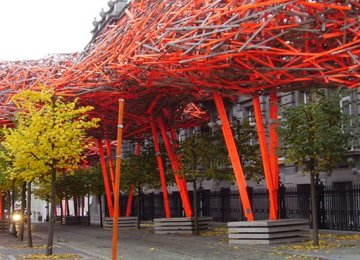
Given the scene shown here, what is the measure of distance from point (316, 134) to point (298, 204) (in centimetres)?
1096

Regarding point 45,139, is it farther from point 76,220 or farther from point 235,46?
point 76,220

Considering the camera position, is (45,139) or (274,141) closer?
(45,139)

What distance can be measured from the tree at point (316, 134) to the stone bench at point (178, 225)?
9.53 m

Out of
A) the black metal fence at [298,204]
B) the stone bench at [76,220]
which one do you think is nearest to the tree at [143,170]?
the black metal fence at [298,204]

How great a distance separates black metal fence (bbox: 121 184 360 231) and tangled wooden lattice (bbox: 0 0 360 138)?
666 cm

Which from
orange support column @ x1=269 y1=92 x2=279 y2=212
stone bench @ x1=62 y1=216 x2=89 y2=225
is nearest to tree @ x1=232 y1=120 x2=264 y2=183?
orange support column @ x1=269 y1=92 x2=279 y2=212

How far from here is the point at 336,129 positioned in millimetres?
18203

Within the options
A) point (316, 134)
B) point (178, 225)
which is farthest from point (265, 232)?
point (178, 225)

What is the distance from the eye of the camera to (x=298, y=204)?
28578mm

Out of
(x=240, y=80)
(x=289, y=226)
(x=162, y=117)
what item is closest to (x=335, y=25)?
(x=240, y=80)

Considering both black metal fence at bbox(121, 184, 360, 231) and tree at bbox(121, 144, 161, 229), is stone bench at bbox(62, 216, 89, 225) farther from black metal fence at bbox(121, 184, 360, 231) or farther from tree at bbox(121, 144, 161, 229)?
tree at bbox(121, 144, 161, 229)

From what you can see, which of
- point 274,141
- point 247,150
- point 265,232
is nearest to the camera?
point 265,232

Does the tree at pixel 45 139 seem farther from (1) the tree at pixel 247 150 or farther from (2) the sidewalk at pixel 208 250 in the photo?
(1) the tree at pixel 247 150

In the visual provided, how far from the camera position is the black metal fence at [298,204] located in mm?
25180
